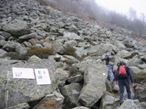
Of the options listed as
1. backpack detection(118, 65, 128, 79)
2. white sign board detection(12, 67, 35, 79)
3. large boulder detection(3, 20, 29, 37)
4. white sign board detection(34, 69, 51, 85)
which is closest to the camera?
white sign board detection(12, 67, 35, 79)

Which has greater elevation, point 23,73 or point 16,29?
point 16,29

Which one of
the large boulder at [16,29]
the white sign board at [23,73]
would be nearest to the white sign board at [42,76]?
the white sign board at [23,73]

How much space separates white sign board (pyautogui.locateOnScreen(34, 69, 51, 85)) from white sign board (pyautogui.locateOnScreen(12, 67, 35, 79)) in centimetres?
16

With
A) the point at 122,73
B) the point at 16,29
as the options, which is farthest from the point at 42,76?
the point at 16,29

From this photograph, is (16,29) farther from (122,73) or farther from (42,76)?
(122,73)

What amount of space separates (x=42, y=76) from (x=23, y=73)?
24.1 inches

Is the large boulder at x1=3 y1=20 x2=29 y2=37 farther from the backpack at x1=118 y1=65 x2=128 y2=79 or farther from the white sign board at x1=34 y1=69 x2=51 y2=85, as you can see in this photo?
the backpack at x1=118 y1=65 x2=128 y2=79

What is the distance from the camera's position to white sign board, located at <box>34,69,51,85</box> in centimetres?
700

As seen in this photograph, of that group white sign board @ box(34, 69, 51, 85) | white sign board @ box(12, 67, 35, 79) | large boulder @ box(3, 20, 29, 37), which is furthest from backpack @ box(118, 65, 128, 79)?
large boulder @ box(3, 20, 29, 37)

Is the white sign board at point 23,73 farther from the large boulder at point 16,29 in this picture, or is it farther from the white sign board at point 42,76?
the large boulder at point 16,29

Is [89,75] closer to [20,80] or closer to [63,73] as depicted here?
[63,73]

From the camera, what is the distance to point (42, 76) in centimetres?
724

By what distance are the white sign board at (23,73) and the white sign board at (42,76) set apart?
0.16 meters

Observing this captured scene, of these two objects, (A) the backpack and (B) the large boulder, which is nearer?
(A) the backpack
